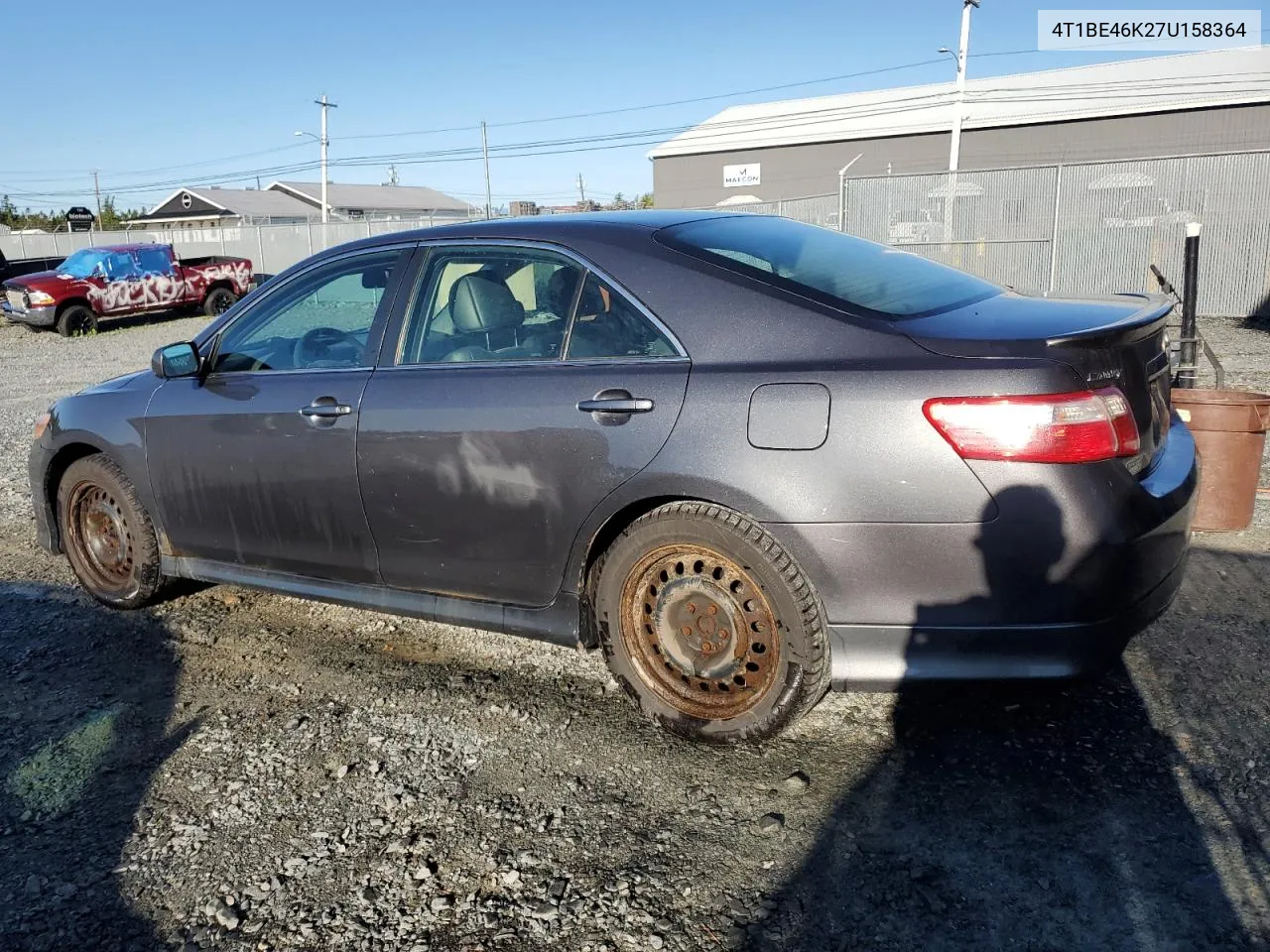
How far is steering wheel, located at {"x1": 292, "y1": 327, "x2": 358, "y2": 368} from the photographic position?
393 cm

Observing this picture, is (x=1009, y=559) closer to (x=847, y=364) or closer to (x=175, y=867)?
(x=847, y=364)

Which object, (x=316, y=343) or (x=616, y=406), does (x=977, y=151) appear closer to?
(x=316, y=343)

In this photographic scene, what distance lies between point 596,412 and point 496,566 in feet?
2.20

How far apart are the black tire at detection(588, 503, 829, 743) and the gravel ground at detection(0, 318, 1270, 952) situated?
0.50 feet

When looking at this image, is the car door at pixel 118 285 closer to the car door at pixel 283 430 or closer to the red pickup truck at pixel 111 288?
the red pickup truck at pixel 111 288

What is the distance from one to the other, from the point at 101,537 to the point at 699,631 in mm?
A: 3063

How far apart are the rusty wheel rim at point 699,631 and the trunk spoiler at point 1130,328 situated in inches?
42.8

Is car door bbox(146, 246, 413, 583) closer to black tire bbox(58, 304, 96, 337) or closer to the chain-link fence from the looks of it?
the chain-link fence

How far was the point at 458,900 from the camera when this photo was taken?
248 cm

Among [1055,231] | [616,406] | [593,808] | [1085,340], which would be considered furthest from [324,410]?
[1055,231]

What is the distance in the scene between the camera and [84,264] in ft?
69.2

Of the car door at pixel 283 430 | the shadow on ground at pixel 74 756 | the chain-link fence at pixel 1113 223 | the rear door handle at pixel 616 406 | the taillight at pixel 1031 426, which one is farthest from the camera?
the chain-link fence at pixel 1113 223

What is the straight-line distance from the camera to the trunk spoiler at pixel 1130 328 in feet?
8.89

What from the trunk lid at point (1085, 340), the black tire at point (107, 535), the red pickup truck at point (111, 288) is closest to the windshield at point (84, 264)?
the red pickup truck at point (111, 288)
